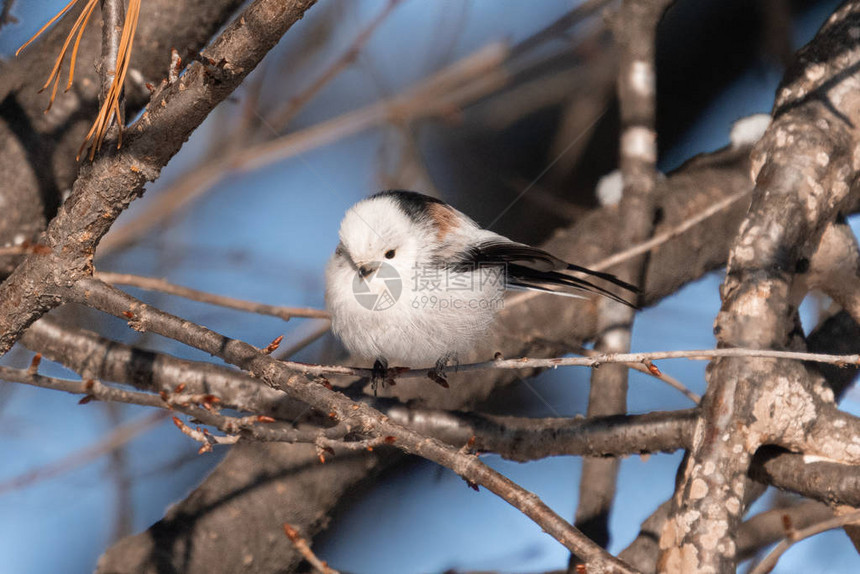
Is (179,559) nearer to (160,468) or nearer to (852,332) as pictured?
(160,468)

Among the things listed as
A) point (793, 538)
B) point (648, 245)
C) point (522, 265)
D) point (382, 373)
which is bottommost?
point (793, 538)

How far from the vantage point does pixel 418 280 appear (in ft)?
3.65

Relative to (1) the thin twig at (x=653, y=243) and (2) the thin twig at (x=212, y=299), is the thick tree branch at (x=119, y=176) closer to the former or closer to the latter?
(2) the thin twig at (x=212, y=299)

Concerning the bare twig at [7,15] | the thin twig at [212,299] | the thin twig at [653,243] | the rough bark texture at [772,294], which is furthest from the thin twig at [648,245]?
the bare twig at [7,15]

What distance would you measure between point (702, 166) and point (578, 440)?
1.17 m

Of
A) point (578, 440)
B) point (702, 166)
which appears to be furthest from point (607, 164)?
point (578, 440)

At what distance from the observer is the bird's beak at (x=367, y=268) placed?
101 cm

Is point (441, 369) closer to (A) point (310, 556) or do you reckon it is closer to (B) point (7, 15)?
(A) point (310, 556)

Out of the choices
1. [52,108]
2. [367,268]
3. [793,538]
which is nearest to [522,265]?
[367,268]

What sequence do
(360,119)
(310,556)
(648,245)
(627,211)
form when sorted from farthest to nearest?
A: (627,211) → (360,119) → (648,245) → (310,556)

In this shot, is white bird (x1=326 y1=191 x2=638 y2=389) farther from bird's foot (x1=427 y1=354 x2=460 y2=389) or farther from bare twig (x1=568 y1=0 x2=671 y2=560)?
bare twig (x1=568 y1=0 x2=671 y2=560)

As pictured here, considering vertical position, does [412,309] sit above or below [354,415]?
above

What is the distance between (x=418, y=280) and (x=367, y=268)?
0.40ft

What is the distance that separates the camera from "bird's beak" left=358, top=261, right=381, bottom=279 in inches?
39.9
